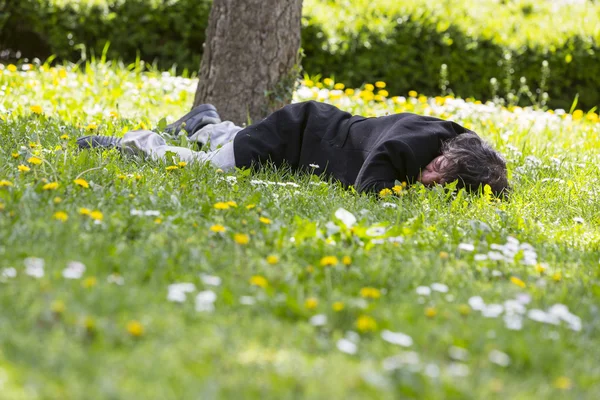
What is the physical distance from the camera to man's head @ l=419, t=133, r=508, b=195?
3523 millimetres

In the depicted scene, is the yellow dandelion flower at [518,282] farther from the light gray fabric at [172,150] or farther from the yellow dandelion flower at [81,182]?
the light gray fabric at [172,150]

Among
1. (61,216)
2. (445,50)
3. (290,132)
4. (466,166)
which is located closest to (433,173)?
(466,166)

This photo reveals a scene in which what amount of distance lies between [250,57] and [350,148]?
1375 mm

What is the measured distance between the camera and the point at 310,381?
161cm

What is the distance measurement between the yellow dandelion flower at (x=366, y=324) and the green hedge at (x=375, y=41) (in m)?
6.14

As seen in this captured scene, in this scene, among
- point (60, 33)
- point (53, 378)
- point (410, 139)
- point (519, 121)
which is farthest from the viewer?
point (60, 33)

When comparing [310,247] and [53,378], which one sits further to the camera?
[310,247]

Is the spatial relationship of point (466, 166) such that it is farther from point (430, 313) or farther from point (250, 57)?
point (250, 57)

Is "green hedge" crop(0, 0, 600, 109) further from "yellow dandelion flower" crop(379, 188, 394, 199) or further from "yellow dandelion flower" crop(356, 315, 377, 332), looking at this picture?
"yellow dandelion flower" crop(356, 315, 377, 332)

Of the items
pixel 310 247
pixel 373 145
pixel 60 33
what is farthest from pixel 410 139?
pixel 60 33

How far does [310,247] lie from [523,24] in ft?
22.8

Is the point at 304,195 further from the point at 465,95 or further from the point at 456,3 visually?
the point at 456,3

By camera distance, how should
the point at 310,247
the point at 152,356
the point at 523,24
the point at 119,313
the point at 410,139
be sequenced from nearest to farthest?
the point at 152,356 → the point at 119,313 → the point at 310,247 → the point at 410,139 → the point at 523,24

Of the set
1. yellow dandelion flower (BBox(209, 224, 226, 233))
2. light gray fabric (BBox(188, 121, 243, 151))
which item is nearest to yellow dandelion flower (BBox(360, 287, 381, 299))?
yellow dandelion flower (BBox(209, 224, 226, 233))
